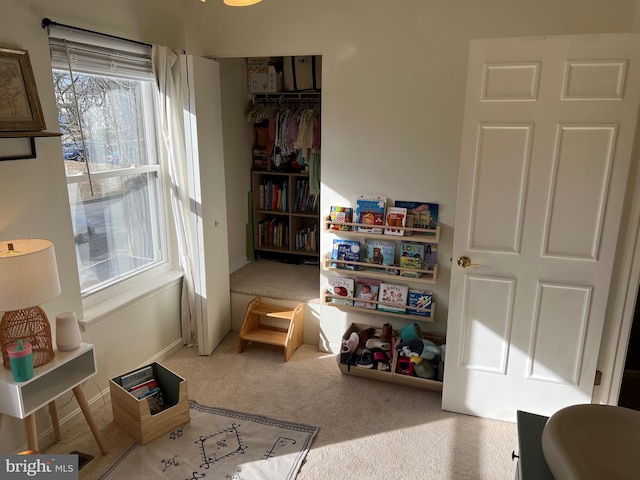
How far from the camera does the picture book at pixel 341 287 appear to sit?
10.8ft

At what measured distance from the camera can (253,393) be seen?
2936 mm

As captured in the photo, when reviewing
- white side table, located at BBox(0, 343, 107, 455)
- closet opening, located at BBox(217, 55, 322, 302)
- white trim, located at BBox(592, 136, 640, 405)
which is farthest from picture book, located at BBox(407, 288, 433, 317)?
white side table, located at BBox(0, 343, 107, 455)

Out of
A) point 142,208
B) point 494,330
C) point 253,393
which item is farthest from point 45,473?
point 494,330

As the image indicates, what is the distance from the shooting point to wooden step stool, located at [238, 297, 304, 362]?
335 cm

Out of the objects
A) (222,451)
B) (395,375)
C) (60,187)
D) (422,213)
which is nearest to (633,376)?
(395,375)

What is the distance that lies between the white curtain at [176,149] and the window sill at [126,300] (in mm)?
119

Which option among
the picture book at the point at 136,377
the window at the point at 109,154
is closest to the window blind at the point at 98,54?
the window at the point at 109,154

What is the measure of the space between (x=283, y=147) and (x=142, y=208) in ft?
4.27

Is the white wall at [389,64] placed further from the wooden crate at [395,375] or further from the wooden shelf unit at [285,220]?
the wooden shelf unit at [285,220]

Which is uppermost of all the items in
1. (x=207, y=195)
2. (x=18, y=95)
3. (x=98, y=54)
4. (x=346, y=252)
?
(x=98, y=54)

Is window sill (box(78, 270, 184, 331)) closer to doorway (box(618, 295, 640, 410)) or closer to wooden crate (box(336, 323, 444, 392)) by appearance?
wooden crate (box(336, 323, 444, 392))

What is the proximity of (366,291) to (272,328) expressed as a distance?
812 millimetres

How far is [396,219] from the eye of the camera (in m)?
3.05

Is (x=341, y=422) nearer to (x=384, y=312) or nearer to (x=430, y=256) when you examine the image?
(x=384, y=312)
